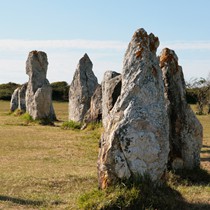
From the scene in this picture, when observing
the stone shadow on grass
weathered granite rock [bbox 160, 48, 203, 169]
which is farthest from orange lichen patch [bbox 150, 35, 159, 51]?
the stone shadow on grass

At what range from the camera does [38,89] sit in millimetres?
28203

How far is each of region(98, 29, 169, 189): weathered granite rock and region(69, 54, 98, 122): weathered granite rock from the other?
16.6 metres

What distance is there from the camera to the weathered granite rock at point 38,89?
2761cm

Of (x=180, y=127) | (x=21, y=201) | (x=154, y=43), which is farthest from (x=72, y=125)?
(x=21, y=201)

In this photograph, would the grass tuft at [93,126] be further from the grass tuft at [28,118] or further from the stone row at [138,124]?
the stone row at [138,124]

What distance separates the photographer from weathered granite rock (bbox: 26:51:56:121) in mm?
27609

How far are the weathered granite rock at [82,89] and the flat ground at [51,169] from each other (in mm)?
3562

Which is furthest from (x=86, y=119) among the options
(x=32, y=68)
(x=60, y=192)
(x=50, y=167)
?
(x=60, y=192)

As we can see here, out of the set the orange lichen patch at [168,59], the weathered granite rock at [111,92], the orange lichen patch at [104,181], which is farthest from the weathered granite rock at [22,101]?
the orange lichen patch at [104,181]

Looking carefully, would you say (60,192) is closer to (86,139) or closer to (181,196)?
(181,196)

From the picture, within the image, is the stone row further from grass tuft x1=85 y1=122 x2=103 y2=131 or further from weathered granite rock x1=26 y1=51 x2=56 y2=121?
weathered granite rock x1=26 y1=51 x2=56 y2=121

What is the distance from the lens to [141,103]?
909 centimetres

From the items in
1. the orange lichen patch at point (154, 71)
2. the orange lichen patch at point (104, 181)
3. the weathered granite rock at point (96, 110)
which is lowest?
the orange lichen patch at point (104, 181)

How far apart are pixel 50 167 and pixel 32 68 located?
1727 cm
